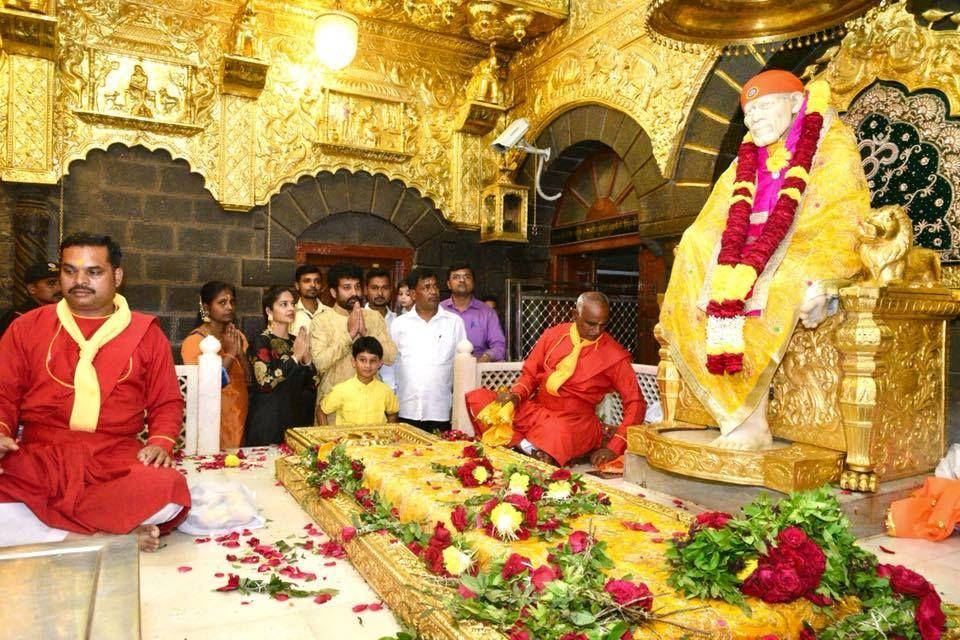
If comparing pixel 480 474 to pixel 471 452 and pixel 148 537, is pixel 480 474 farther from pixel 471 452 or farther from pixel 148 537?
pixel 148 537

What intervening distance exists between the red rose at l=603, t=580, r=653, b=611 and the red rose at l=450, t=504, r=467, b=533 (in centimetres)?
70

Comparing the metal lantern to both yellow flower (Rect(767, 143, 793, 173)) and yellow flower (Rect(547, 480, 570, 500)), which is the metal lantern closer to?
yellow flower (Rect(767, 143, 793, 173))

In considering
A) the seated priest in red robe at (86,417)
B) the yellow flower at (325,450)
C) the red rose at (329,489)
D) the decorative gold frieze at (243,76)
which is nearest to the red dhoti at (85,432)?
the seated priest in red robe at (86,417)

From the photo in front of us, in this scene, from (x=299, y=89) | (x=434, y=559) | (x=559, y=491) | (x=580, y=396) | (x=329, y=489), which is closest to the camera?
(x=434, y=559)

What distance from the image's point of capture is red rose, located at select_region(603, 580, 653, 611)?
1.82 metres

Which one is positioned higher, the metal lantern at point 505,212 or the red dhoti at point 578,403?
the metal lantern at point 505,212

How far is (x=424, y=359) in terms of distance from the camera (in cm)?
535

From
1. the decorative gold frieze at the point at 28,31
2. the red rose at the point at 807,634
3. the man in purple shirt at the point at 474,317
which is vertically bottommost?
the red rose at the point at 807,634

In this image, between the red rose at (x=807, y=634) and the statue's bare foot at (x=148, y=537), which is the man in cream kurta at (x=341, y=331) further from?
the red rose at (x=807, y=634)

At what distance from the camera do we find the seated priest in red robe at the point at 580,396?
472 cm

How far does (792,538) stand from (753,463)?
1.44 metres

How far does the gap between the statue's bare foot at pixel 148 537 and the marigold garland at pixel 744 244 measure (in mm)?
2795

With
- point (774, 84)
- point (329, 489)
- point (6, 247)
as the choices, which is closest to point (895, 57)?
point (774, 84)

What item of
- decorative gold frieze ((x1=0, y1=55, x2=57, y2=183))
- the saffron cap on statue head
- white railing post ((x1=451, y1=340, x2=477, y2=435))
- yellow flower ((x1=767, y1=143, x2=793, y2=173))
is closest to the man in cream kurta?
white railing post ((x1=451, y1=340, x2=477, y2=435))
